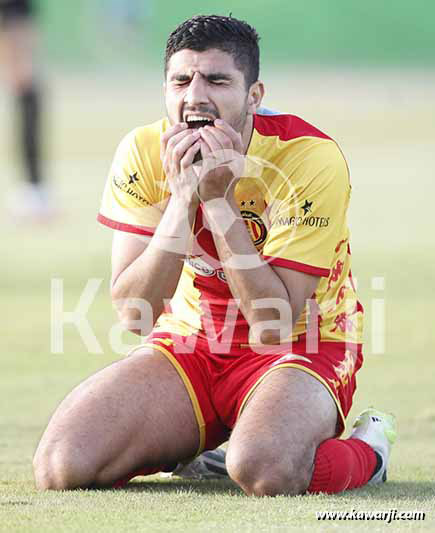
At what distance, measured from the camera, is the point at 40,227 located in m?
16.2

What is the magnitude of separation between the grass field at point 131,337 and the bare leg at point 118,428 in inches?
4.0

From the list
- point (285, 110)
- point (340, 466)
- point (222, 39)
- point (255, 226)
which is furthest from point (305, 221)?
point (285, 110)

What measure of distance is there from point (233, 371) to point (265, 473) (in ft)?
2.33

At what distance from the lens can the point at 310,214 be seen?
496cm

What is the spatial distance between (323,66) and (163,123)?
20025mm

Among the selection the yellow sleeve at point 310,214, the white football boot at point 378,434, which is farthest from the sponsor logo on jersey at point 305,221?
the white football boot at point 378,434

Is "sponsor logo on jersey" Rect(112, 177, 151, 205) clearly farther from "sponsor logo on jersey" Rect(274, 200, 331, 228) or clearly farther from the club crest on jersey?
"sponsor logo on jersey" Rect(274, 200, 331, 228)

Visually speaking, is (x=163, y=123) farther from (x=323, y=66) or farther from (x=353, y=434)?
(x=323, y=66)

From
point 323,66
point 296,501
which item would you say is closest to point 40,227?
point 323,66

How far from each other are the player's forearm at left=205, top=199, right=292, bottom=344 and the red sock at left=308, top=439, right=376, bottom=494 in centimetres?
50

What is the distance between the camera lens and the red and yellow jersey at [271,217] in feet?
16.3

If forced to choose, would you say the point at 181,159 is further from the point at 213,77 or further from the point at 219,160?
the point at 213,77

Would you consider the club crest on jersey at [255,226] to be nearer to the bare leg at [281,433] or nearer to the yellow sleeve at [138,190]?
the yellow sleeve at [138,190]

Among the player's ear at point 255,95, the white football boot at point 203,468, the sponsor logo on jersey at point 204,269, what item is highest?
the player's ear at point 255,95
